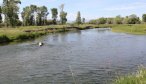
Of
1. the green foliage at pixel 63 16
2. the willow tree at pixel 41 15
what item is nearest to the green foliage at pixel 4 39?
the willow tree at pixel 41 15

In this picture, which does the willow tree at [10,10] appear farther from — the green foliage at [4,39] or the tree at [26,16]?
the green foliage at [4,39]

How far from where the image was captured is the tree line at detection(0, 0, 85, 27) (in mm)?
113750

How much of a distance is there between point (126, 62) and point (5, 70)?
14.2 metres

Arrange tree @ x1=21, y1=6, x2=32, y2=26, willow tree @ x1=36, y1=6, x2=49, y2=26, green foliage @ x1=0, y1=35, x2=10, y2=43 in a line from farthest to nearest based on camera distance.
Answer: willow tree @ x1=36, y1=6, x2=49, y2=26 → tree @ x1=21, y1=6, x2=32, y2=26 → green foliage @ x1=0, y1=35, x2=10, y2=43

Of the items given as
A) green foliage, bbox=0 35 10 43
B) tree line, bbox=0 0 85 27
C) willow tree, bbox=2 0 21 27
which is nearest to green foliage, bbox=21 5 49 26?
tree line, bbox=0 0 85 27

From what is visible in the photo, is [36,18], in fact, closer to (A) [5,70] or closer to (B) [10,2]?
(B) [10,2]

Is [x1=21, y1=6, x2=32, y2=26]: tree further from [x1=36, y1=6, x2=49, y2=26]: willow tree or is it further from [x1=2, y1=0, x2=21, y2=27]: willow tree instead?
[x1=2, y1=0, x2=21, y2=27]: willow tree

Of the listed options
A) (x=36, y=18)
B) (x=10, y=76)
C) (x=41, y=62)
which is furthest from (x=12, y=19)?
(x=10, y=76)

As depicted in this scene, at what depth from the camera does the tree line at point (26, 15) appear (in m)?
114

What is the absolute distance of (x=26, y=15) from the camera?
14738cm

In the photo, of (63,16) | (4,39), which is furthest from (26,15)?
(4,39)

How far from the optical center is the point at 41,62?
36.0 meters

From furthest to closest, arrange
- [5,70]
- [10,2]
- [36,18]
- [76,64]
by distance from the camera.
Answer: [36,18], [10,2], [76,64], [5,70]

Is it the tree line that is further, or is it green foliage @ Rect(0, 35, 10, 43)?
the tree line
